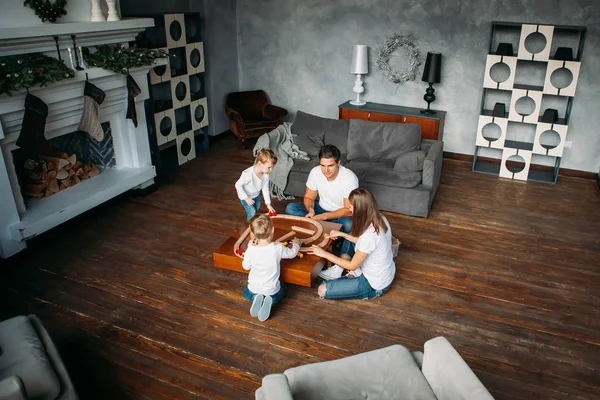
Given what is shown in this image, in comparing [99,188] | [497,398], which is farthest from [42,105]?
[497,398]

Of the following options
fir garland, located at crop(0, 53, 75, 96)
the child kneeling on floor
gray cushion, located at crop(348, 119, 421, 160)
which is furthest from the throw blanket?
fir garland, located at crop(0, 53, 75, 96)

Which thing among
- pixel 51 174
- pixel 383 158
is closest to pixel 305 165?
pixel 383 158

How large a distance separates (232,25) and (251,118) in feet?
5.26

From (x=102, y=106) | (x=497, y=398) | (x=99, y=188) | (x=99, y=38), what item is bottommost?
(x=497, y=398)

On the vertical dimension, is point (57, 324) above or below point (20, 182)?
below

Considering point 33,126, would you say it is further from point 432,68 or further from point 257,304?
point 432,68

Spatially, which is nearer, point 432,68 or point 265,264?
point 265,264

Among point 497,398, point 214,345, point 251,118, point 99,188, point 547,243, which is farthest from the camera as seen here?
point 251,118

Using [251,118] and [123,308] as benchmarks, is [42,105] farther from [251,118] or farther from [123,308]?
[251,118]

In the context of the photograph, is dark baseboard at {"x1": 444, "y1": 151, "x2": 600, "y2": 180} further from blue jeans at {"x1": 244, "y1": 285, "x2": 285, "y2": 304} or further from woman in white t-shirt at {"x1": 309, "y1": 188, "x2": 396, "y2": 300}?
blue jeans at {"x1": 244, "y1": 285, "x2": 285, "y2": 304}

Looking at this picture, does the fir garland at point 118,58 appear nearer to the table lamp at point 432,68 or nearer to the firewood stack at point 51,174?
the firewood stack at point 51,174

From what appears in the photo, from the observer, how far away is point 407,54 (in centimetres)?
715

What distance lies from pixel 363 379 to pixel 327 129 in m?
4.11

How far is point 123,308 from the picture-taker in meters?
3.92
